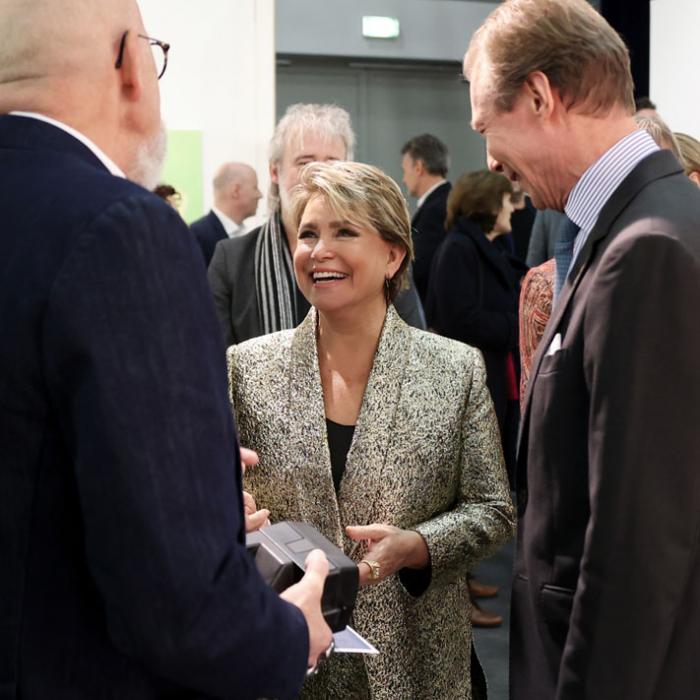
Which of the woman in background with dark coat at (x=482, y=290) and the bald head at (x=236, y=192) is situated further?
the bald head at (x=236, y=192)

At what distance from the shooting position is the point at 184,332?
0.95 metres

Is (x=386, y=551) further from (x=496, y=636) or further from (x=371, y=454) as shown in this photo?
(x=496, y=636)

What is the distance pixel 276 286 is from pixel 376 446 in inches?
38.5

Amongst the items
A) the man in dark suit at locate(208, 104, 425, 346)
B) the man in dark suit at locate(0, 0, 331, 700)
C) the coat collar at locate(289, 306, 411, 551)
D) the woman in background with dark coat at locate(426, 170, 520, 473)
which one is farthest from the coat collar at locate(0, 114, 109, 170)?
the woman in background with dark coat at locate(426, 170, 520, 473)

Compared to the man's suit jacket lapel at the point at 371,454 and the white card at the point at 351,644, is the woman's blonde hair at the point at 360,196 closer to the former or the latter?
the man's suit jacket lapel at the point at 371,454

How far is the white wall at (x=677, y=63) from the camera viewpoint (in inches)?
184

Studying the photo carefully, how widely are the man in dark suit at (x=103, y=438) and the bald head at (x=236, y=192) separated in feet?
11.8

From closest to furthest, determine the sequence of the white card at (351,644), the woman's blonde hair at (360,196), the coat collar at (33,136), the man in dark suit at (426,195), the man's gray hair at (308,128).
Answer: the coat collar at (33,136)
the white card at (351,644)
the woman's blonde hair at (360,196)
the man's gray hair at (308,128)
the man in dark suit at (426,195)

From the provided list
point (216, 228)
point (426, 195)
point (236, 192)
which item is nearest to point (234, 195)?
point (236, 192)

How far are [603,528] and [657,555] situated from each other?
75 mm

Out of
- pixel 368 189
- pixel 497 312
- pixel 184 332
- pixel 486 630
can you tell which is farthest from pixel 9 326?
pixel 497 312

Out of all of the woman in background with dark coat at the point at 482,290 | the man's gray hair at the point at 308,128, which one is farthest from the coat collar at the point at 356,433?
the woman in background with dark coat at the point at 482,290

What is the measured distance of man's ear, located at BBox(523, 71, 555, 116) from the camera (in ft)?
4.97

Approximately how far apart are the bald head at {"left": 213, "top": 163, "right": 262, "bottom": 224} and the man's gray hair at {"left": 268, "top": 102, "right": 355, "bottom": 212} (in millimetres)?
1679
